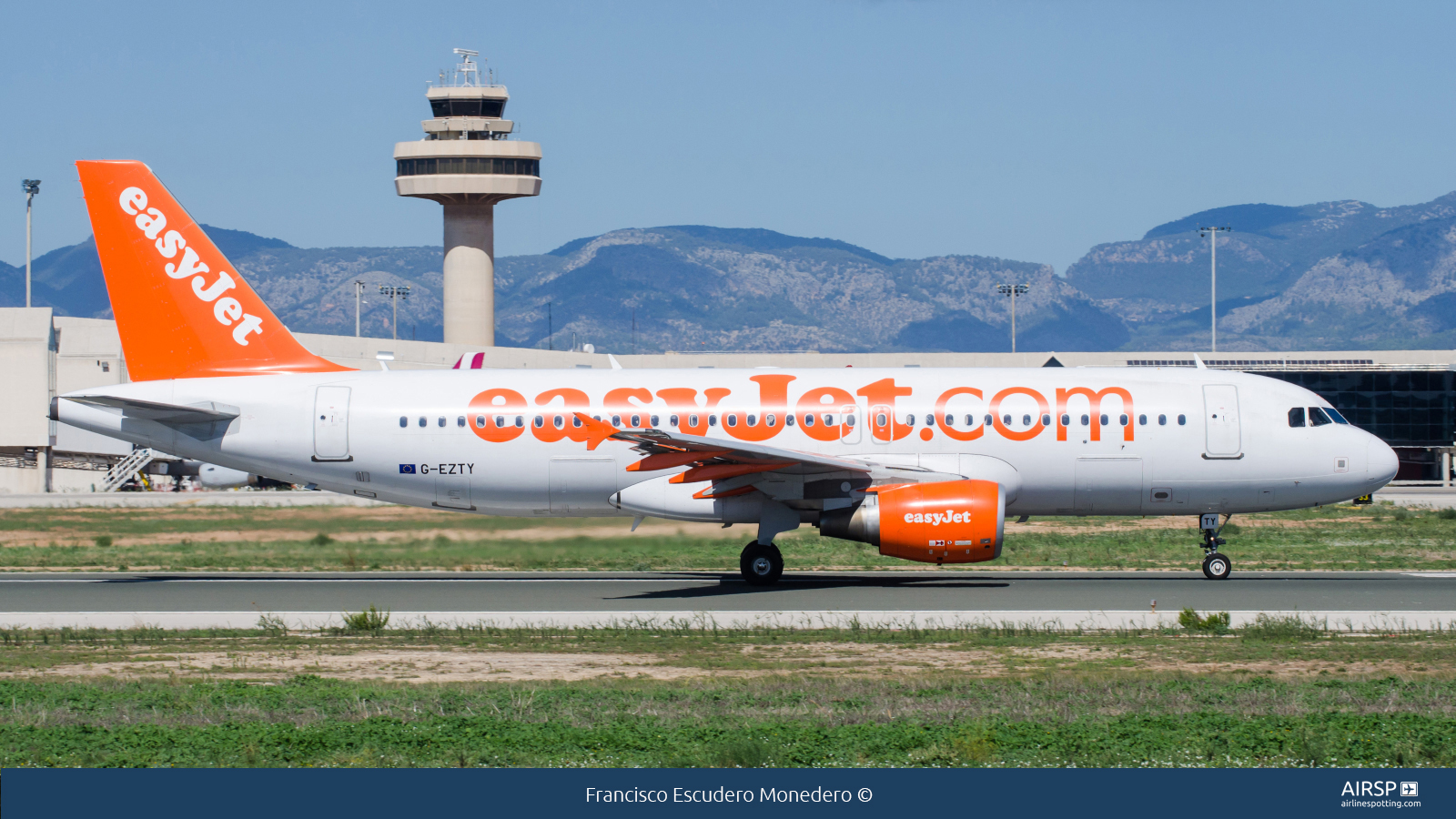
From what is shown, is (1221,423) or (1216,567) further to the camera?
(1216,567)

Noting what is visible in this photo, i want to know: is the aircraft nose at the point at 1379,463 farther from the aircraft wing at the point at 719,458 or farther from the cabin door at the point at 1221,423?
the aircraft wing at the point at 719,458

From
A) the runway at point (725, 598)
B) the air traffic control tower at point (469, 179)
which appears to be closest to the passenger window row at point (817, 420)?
the runway at point (725, 598)

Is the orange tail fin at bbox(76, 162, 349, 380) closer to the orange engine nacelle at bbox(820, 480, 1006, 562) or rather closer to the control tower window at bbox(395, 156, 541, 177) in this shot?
the orange engine nacelle at bbox(820, 480, 1006, 562)

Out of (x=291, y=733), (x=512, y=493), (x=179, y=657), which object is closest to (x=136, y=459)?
(x=512, y=493)

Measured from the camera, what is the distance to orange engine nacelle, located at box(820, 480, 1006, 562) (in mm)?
25391

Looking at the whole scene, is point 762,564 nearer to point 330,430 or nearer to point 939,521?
point 939,521

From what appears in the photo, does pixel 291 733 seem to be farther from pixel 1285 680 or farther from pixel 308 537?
pixel 308 537

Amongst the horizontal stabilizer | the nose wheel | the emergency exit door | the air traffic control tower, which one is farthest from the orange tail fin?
the air traffic control tower

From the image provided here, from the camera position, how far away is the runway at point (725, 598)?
891 inches

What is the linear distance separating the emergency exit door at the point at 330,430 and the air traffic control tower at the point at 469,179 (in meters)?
97.5

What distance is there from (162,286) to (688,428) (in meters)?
11.6

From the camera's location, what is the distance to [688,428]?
28422 mm

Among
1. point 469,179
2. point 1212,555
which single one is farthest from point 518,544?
point 469,179
